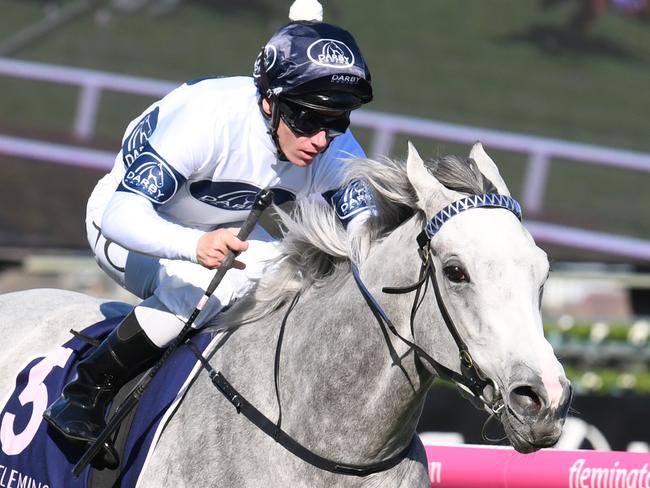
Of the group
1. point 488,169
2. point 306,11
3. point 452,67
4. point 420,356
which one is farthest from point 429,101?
point 420,356

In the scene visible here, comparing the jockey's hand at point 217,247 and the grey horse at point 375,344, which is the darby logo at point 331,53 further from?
the jockey's hand at point 217,247

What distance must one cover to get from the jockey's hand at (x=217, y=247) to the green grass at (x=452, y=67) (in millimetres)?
8888

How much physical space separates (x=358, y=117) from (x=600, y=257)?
2.86 metres

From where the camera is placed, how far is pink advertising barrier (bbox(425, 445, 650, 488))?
3.76 meters

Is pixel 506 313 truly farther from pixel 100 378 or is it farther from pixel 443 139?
pixel 443 139

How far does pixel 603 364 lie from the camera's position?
12.1 metres

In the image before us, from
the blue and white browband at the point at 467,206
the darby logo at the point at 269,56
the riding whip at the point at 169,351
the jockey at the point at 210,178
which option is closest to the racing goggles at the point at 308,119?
the jockey at the point at 210,178

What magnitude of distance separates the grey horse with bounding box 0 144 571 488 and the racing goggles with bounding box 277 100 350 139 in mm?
177

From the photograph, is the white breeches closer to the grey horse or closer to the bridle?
the grey horse

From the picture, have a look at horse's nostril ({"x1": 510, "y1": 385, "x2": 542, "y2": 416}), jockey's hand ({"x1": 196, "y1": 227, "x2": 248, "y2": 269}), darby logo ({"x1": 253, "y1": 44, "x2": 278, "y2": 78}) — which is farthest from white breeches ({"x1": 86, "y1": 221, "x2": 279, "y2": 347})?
horse's nostril ({"x1": 510, "y1": 385, "x2": 542, "y2": 416})

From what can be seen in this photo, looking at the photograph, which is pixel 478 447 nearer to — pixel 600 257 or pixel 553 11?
pixel 600 257

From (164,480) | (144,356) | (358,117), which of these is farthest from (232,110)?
(358,117)

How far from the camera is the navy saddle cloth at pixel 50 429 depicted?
9.84 feet

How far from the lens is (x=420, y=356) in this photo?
8.86 ft
